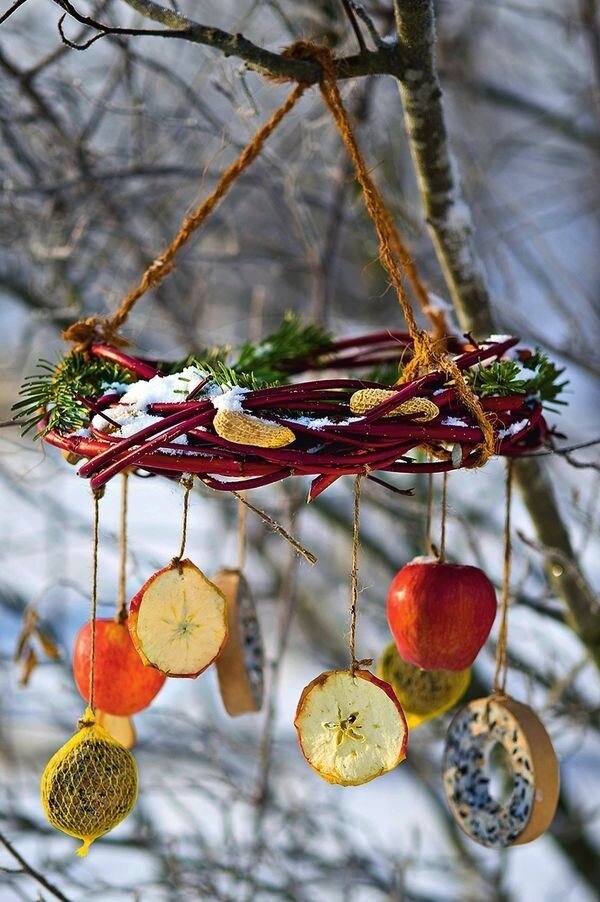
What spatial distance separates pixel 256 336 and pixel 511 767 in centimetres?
102

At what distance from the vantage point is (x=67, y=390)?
3.19 feet

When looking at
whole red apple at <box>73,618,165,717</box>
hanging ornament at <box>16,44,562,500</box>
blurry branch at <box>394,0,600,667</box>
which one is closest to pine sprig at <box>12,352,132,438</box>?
hanging ornament at <box>16,44,562,500</box>

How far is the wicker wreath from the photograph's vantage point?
0.83 metres

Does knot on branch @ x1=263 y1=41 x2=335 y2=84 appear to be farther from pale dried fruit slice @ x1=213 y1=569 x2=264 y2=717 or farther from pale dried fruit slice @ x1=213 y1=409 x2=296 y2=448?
pale dried fruit slice @ x1=213 y1=569 x2=264 y2=717

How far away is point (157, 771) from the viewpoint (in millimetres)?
2916

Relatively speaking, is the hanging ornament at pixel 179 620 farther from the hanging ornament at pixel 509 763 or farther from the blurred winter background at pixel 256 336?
the hanging ornament at pixel 509 763

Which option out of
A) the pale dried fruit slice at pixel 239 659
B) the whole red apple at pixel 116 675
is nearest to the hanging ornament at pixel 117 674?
the whole red apple at pixel 116 675

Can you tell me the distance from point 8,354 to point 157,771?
1508mm

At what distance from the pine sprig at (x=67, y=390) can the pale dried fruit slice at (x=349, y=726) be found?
35 cm

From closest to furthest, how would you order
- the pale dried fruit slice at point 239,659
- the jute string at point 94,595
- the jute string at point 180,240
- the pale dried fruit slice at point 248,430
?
the pale dried fruit slice at point 248,430 → the jute string at point 94,595 → the jute string at point 180,240 → the pale dried fruit slice at point 239,659

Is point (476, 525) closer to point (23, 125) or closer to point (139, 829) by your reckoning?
point (139, 829)

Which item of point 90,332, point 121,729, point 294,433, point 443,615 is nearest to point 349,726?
point 443,615

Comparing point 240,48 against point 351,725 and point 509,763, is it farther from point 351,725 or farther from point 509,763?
point 509,763

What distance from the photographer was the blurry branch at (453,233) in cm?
108
